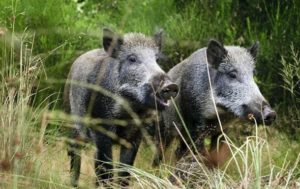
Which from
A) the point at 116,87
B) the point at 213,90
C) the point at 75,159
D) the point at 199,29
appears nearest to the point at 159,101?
the point at 116,87

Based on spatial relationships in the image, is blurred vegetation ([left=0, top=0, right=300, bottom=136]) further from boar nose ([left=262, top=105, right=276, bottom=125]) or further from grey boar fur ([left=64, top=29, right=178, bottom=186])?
boar nose ([left=262, top=105, right=276, bottom=125])

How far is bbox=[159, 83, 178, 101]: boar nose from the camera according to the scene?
19.2 ft

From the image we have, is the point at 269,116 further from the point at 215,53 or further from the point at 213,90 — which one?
the point at 215,53

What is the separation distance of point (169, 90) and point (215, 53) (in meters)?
1.10

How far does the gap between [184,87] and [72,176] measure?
1735 millimetres

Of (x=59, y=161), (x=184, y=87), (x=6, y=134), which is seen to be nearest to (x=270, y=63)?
(x=184, y=87)

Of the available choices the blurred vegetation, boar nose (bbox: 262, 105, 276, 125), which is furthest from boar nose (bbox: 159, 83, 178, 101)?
the blurred vegetation

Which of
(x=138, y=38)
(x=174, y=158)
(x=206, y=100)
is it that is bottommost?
(x=174, y=158)

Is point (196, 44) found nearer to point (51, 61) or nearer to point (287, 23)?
point (287, 23)

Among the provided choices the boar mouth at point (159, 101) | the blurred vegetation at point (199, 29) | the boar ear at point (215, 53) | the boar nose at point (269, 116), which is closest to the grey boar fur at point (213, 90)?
the boar ear at point (215, 53)

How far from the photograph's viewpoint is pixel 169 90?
19.3 feet

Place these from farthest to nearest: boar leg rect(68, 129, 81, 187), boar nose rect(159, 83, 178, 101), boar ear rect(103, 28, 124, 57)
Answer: boar ear rect(103, 28, 124, 57) → boar nose rect(159, 83, 178, 101) → boar leg rect(68, 129, 81, 187)

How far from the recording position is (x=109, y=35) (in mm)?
6625

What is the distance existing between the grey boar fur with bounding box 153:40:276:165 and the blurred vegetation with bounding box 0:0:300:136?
1.16 m
